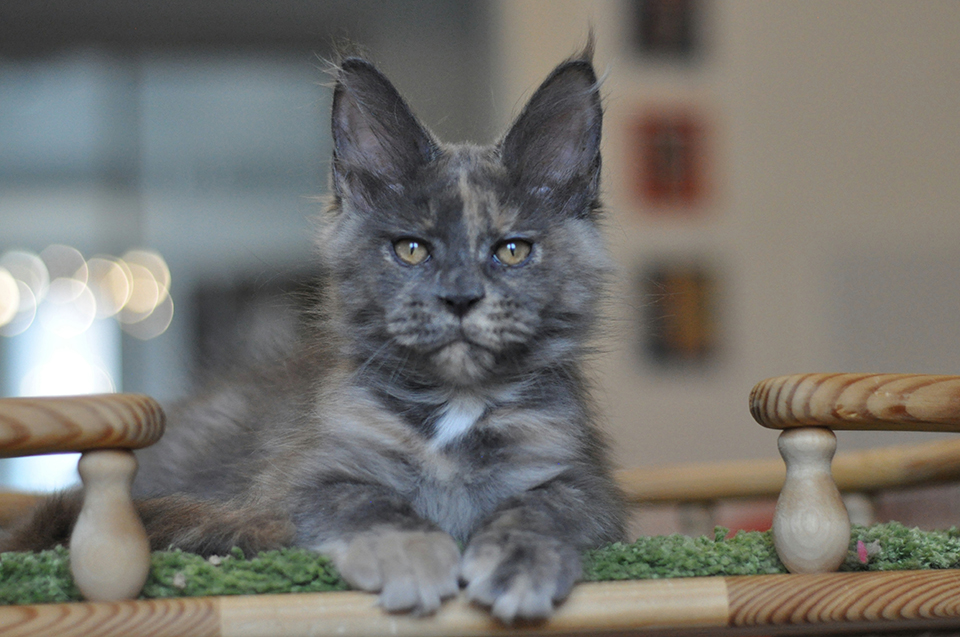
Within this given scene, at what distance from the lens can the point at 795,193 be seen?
12.9ft

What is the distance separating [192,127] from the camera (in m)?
4.62

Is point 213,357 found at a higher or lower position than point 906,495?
higher

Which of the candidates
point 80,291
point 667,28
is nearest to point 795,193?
point 667,28

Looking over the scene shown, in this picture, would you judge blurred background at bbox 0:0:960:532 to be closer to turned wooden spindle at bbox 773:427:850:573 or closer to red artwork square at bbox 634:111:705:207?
red artwork square at bbox 634:111:705:207

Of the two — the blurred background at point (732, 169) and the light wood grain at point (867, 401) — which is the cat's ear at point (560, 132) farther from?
the blurred background at point (732, 169)

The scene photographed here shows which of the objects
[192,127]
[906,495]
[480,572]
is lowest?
[906,495]

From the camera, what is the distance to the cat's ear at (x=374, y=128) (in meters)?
1.32

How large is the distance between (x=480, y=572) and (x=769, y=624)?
328 mm

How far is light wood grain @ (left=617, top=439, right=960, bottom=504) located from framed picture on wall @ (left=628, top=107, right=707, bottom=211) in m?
1.89

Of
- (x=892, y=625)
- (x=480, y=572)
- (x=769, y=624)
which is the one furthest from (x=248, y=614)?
(x=892, y=625)

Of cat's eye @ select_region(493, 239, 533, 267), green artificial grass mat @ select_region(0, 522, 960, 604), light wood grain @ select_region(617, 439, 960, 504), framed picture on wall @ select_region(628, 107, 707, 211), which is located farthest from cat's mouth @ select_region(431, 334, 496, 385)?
framed picture on wall @ select_region(628, 107, 707, 211)

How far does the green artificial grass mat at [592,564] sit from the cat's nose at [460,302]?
34cm

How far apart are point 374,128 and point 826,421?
2.50 ft

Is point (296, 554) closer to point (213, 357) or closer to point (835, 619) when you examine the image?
point (835, 619)
